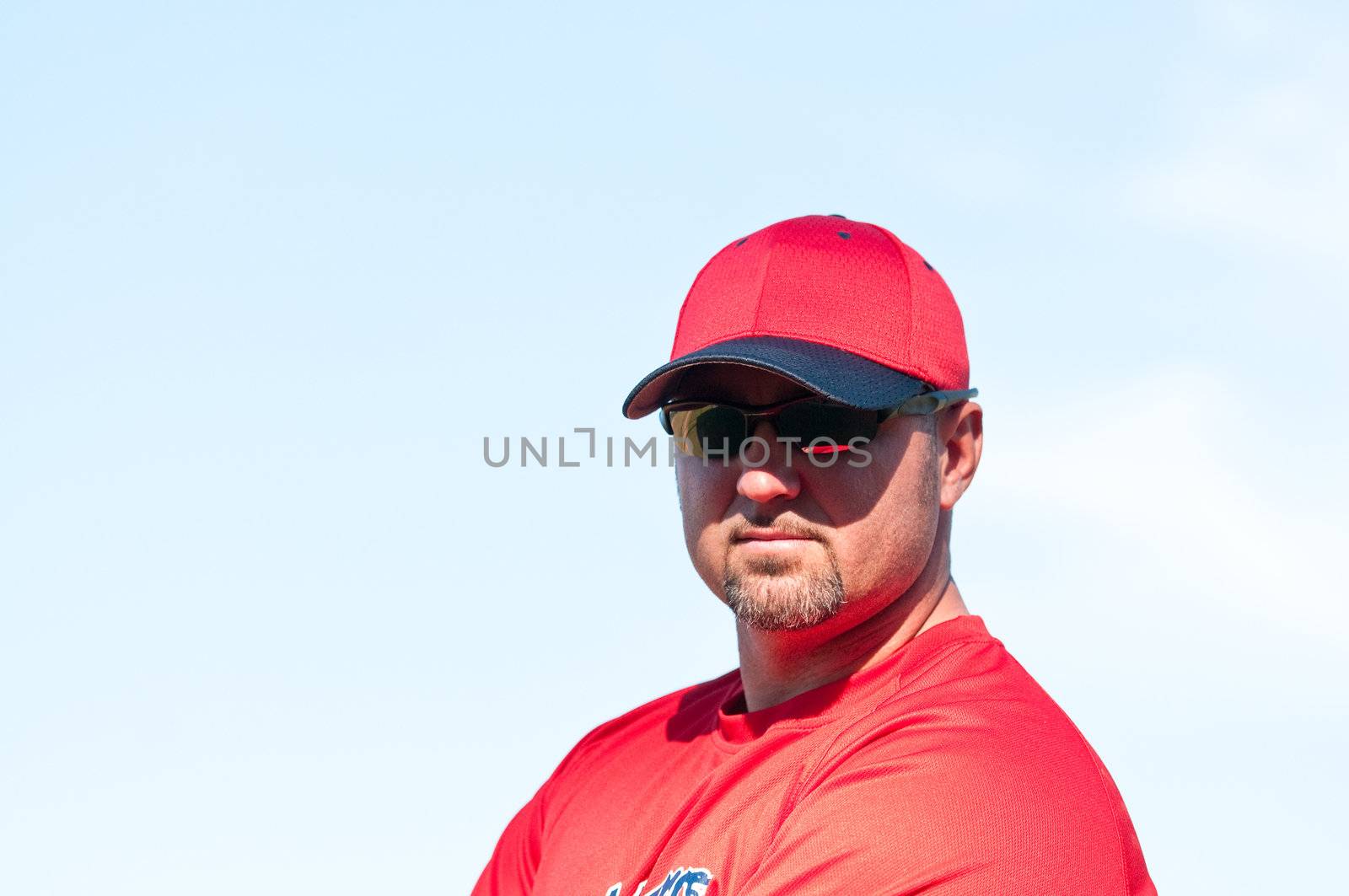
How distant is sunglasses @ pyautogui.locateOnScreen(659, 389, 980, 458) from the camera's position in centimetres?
425

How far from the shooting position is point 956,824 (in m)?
3.44

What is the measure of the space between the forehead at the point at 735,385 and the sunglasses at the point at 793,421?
26 mm

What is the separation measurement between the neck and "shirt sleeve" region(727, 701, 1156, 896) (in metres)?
0.61

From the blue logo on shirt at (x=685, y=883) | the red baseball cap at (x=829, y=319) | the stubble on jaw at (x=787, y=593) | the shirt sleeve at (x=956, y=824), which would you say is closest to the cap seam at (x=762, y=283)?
the red baseball cap at (x=829, y=319)

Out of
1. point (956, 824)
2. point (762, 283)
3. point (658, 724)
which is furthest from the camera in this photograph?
point (658, 724)

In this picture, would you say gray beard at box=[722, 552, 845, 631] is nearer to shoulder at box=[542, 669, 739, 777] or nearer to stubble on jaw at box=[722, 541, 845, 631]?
stubble on jaw at box=[722, 541, 845, 631]

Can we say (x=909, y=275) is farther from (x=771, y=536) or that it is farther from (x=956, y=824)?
(x=956, y=824)

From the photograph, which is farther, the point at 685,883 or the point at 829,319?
the point at 829,319

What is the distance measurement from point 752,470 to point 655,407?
1.34ft

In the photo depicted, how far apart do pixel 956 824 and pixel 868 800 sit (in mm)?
192

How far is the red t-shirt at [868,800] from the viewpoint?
11.3 feet

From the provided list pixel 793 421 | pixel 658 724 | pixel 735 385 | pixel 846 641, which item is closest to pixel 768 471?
pixel 793 421

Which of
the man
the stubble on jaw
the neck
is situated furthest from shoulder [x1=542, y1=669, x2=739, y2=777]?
the stubble on jaw

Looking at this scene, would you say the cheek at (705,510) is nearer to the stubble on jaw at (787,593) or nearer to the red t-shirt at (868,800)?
the stubble on jaw at (787,593)
